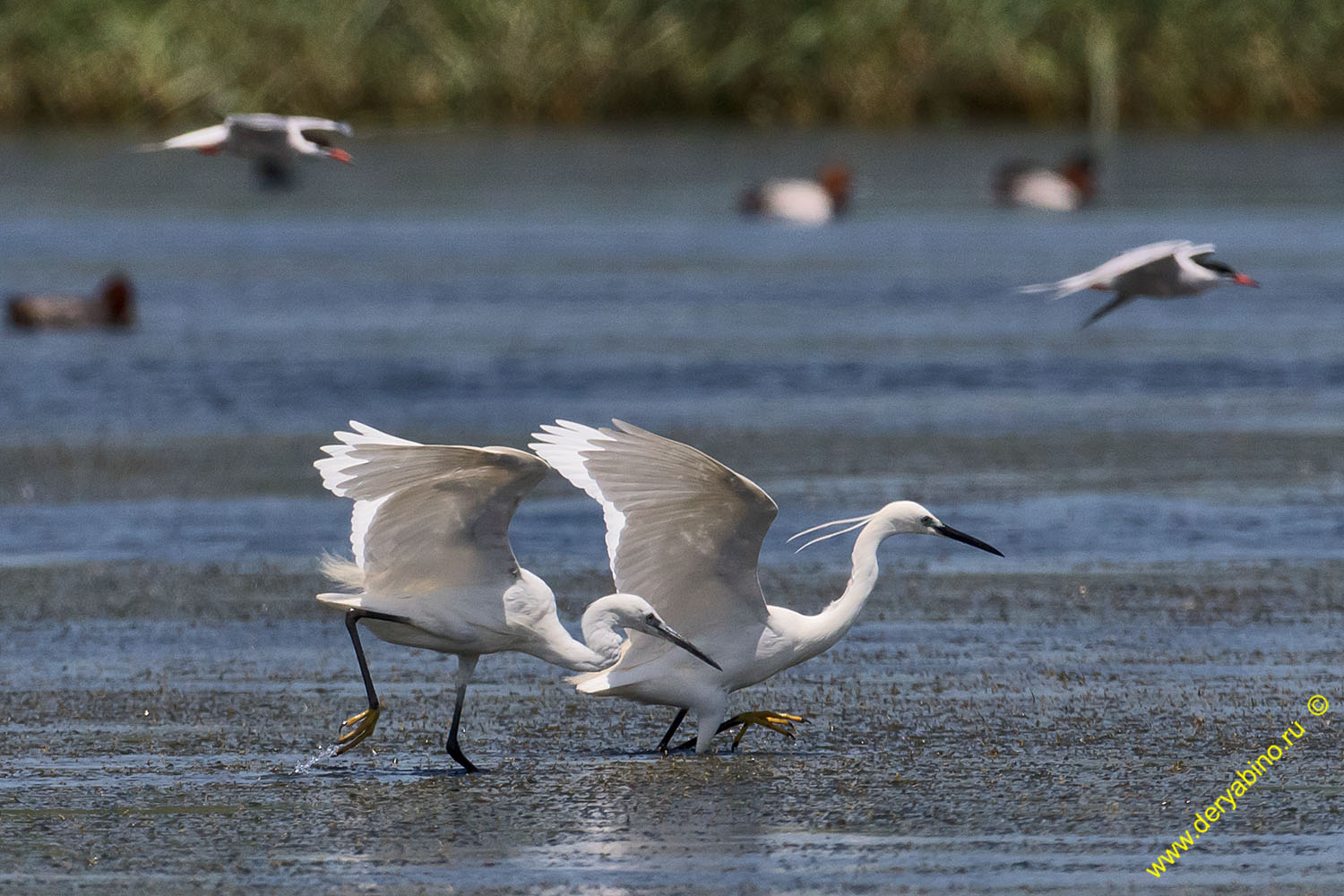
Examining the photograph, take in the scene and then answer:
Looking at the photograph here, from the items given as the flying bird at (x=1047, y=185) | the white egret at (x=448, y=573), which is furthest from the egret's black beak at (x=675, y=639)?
the flying bird at (x=1047, y=185)

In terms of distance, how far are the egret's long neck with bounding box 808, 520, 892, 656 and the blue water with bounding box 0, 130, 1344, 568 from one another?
2.97 m

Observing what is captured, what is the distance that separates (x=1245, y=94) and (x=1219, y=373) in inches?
829

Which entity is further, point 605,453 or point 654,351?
point 654,351

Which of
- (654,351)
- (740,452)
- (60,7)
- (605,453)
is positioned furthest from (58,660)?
(60,7)

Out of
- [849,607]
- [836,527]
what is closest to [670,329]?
[836,527]

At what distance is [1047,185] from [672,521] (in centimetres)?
2240

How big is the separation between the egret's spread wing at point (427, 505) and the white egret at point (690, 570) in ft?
0.72

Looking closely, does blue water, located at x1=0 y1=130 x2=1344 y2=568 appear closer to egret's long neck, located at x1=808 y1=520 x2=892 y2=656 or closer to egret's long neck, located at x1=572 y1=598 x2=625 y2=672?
egret's long neck, located at x1=808 y1=520 x2=892 y2=656

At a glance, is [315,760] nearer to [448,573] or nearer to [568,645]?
[448,573]

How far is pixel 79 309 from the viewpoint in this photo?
19859mm

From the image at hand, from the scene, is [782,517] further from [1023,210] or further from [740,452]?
[1023,210]

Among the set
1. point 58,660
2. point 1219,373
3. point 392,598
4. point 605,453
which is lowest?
point 1219,373

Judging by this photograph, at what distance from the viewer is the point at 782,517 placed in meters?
11.7

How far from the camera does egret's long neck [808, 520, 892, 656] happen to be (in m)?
7.77
